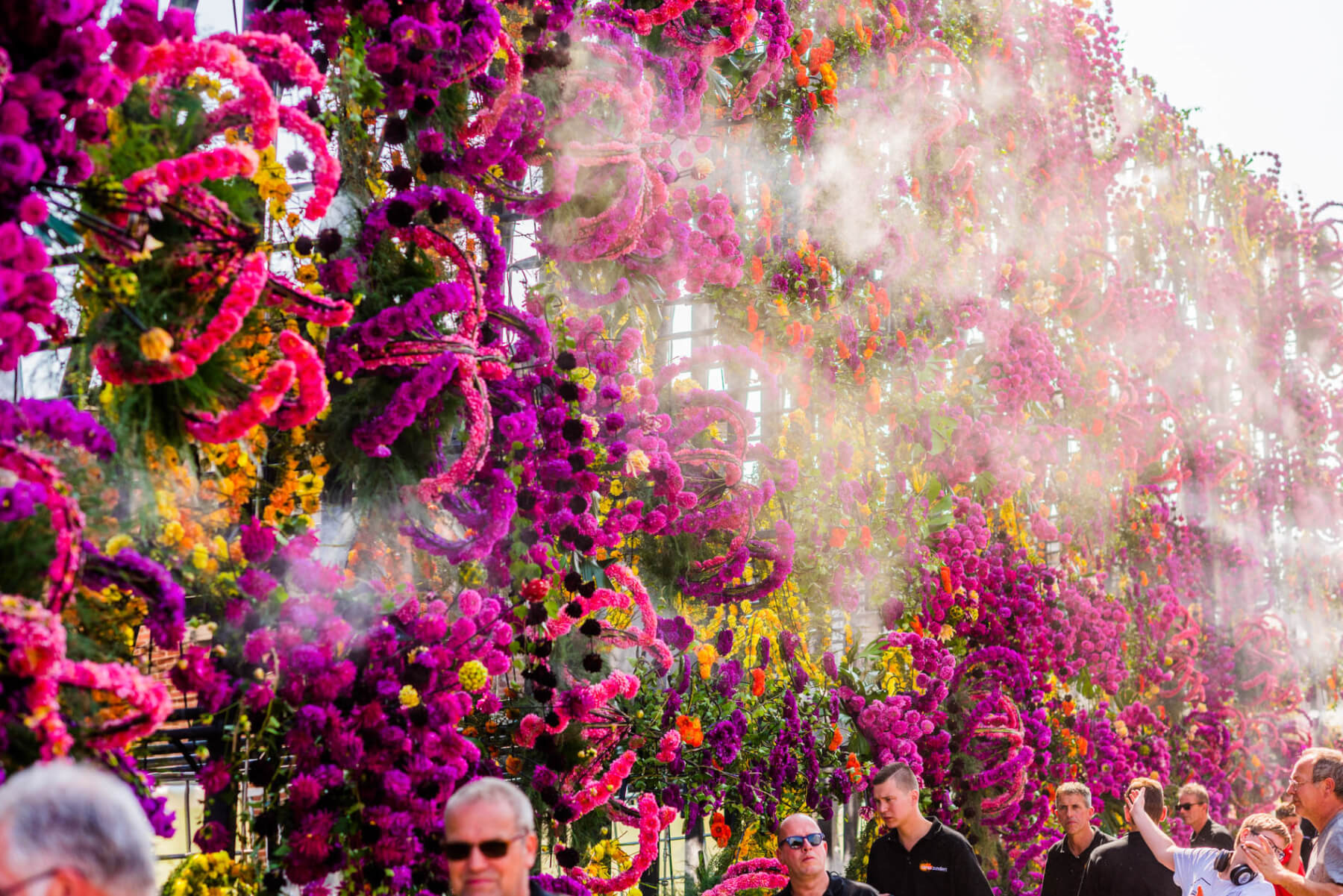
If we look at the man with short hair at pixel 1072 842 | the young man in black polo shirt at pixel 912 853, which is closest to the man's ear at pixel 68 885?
the young man in black polo shirt at pixel 912 853

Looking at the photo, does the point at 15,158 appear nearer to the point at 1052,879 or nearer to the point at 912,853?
→ the point at 912,853

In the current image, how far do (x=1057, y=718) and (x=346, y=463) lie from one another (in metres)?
4.71

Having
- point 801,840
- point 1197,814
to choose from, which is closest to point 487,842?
point 801,840

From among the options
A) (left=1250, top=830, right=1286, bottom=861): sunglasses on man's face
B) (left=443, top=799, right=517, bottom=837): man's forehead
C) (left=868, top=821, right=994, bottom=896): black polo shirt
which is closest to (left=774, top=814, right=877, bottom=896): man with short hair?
(left=868, top=821, right=994, bottom=896): black polo shirt

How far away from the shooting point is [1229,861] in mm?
4344

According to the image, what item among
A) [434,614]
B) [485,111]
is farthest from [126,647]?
[485,111]

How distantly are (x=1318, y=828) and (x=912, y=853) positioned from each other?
1.49m

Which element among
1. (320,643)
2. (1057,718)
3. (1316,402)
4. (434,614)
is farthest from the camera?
(1316,402)

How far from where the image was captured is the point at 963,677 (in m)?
5.95

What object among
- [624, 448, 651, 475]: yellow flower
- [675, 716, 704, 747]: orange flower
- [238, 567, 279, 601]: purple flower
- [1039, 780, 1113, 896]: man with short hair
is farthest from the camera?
[1039, 780, 1113, 896]: man with short hair

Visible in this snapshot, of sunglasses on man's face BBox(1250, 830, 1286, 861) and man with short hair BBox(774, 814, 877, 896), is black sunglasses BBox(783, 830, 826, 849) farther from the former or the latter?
sunglasses on man's face BBox(1250, 830, 1286, 861)

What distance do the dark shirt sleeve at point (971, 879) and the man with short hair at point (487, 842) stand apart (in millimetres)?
2364

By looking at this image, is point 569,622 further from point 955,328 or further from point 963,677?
point 955,328

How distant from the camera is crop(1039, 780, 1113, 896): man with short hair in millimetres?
5348
